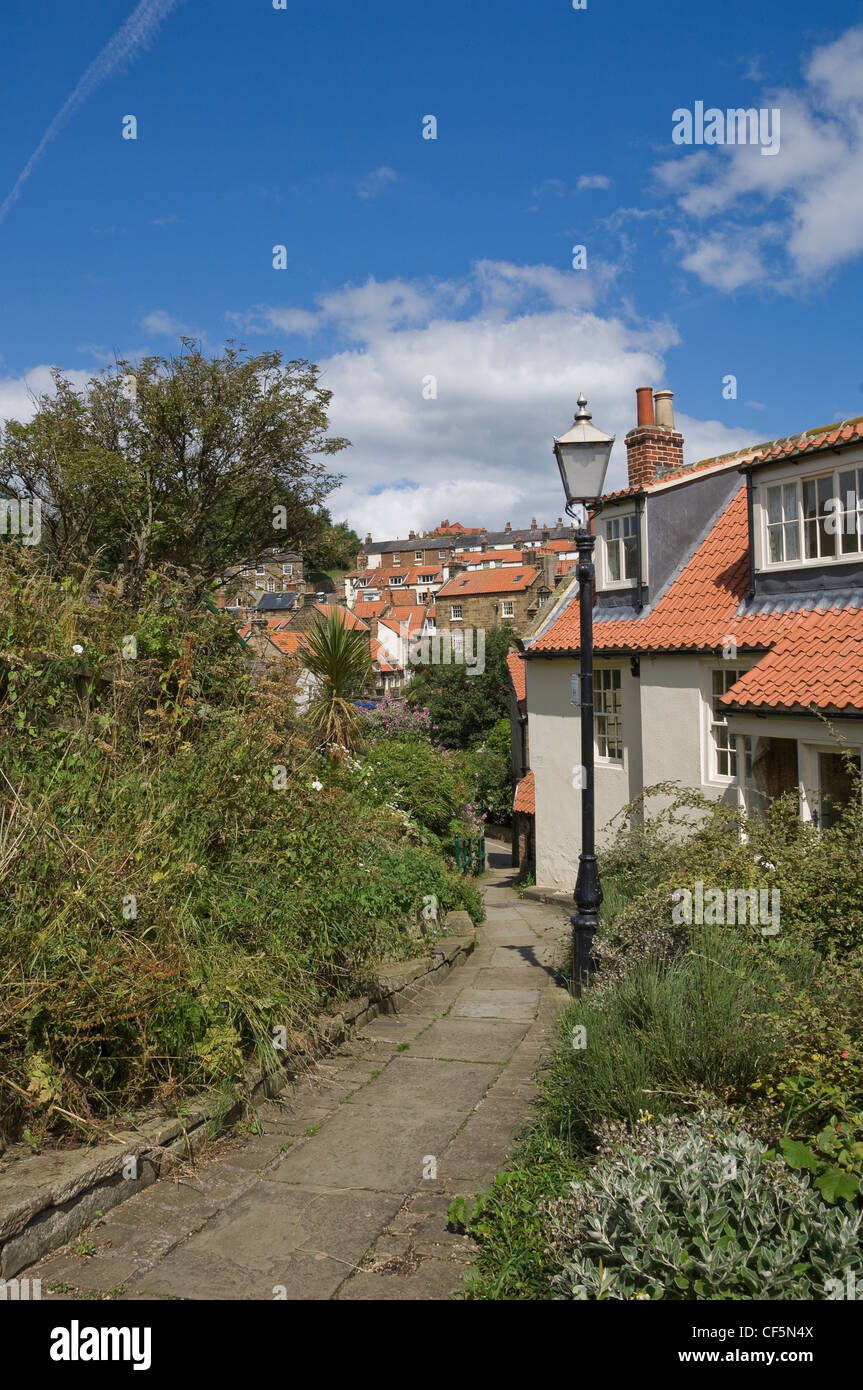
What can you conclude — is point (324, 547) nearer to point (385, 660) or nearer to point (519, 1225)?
point (519, 1225)

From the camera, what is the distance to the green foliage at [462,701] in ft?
153

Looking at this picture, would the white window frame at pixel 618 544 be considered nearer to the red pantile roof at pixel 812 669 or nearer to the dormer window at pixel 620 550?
the dormer window at pixel 620 550

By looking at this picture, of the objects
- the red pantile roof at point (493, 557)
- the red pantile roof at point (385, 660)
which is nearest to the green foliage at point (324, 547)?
the red pantile roof at point (385, 660)

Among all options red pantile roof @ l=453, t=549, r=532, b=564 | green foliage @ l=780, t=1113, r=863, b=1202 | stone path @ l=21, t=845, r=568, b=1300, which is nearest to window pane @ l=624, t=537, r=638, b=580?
stone path @ l=21, t=845, r=568, b=1300

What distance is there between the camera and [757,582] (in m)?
13.1

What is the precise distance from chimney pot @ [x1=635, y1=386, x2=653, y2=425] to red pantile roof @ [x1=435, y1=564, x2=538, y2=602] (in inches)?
2013

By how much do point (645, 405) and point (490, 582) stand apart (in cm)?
5697

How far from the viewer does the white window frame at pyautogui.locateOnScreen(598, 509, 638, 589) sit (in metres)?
15.8

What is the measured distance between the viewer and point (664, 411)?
58.4 feet

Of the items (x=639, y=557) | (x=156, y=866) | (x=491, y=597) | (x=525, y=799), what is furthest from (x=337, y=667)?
(x=491, y=597)
